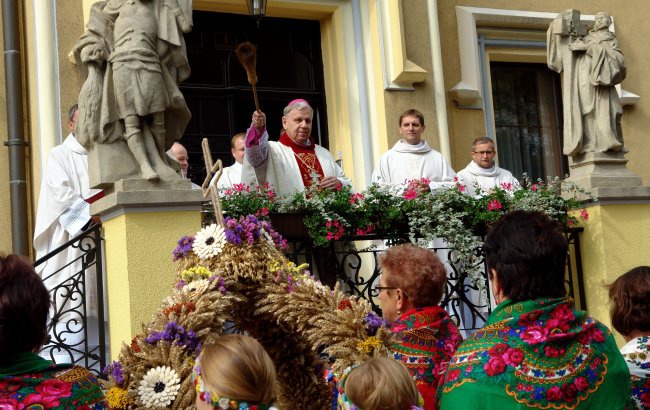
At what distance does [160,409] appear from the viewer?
13.8 ft

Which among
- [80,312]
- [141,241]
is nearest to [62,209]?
[80,312]

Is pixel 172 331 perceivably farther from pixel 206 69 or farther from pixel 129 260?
pixel 206 69

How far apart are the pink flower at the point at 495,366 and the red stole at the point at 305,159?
560 cm

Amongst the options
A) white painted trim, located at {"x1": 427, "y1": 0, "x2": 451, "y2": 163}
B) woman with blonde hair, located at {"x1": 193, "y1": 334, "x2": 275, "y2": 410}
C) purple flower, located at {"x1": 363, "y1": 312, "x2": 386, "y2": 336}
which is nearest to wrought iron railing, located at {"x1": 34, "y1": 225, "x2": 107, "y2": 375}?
purple flower, located at {"x1": 363, "y1": 312, "x2": 386, "y2": 336}

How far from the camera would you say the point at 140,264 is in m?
7.14

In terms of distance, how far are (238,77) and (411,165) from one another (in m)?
2.82

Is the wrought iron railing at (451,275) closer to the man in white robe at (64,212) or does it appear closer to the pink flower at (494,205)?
the pink flower at (494,205)

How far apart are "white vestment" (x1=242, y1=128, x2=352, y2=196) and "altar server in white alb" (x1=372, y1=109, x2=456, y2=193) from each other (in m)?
0.72

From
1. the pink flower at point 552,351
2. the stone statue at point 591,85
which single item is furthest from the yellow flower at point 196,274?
the stone statue at point 591,85

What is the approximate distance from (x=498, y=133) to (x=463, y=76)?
3.78ft

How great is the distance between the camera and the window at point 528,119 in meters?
13.2

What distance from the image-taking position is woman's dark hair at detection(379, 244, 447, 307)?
441cm

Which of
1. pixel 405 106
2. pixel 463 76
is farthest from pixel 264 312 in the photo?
pixel 463 76

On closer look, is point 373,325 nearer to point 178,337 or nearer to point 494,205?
point 178,337
